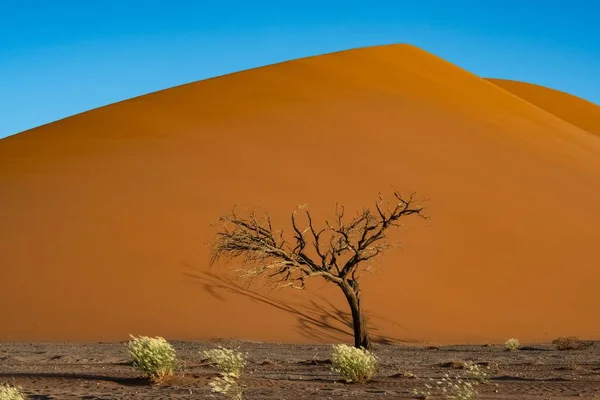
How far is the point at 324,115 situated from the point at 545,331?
18.2 m

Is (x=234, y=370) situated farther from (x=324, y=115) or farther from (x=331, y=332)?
(x=324, y=115)

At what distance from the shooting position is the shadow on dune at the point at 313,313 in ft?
71.0

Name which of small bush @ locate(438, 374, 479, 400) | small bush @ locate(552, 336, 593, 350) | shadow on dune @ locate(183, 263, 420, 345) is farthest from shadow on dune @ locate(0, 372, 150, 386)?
small bush @ locate(552, 336, 593, 350)

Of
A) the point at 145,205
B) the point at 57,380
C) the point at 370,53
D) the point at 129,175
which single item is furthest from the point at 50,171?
the point at 370,53

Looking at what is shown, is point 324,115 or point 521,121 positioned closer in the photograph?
point 324,115

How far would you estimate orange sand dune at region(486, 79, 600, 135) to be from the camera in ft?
226

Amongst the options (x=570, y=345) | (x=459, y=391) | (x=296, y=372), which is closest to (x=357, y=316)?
(x=296, y=372)

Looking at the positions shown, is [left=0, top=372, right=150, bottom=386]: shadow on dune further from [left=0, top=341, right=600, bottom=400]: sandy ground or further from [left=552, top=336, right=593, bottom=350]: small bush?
[left=552, top=336, right=593, bottom=350]: small bush

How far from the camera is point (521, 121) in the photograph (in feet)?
143

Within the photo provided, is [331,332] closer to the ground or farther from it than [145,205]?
closer to the ground

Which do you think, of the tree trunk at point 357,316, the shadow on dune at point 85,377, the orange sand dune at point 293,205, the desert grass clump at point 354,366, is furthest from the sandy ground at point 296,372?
the orange sand dune at point 293,205

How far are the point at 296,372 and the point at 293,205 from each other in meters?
16.1

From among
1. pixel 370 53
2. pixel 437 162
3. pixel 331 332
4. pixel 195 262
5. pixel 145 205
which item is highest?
pixel 370 53

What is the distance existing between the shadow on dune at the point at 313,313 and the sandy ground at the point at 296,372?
2.36 m
